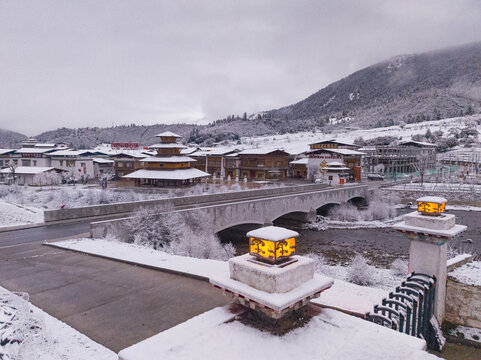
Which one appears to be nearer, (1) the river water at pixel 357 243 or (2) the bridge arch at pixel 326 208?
(1) the river water at pixel 357 243

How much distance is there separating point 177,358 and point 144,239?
1867 centimetres

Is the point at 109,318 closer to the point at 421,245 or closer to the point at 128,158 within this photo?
the point at 421,245

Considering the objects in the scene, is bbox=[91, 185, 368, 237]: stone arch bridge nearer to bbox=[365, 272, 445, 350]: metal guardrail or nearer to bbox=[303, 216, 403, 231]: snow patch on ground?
bbox=[303, 216, 403, 231]: snow patch on ground

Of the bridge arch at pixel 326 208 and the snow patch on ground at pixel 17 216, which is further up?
the snow patch on ground at pixel 17 216

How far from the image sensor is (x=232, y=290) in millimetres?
5090

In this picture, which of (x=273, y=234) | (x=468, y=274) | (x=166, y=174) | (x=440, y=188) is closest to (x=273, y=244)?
(x=273, y=234)

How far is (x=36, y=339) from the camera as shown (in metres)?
6.48

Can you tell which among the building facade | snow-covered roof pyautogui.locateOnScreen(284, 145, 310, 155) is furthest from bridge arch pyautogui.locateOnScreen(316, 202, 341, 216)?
the building facade

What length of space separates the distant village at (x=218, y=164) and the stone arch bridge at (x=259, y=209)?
1421cm

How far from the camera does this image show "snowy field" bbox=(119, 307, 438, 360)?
14.2 feet

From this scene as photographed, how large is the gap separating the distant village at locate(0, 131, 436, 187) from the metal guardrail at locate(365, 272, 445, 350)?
42.2 m

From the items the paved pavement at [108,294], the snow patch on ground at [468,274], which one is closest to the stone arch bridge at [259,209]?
the paved pavement at [108,294]

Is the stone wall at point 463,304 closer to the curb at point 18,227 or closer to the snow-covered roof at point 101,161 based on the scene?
the curb at point 18,227

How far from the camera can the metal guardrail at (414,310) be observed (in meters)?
7.00
